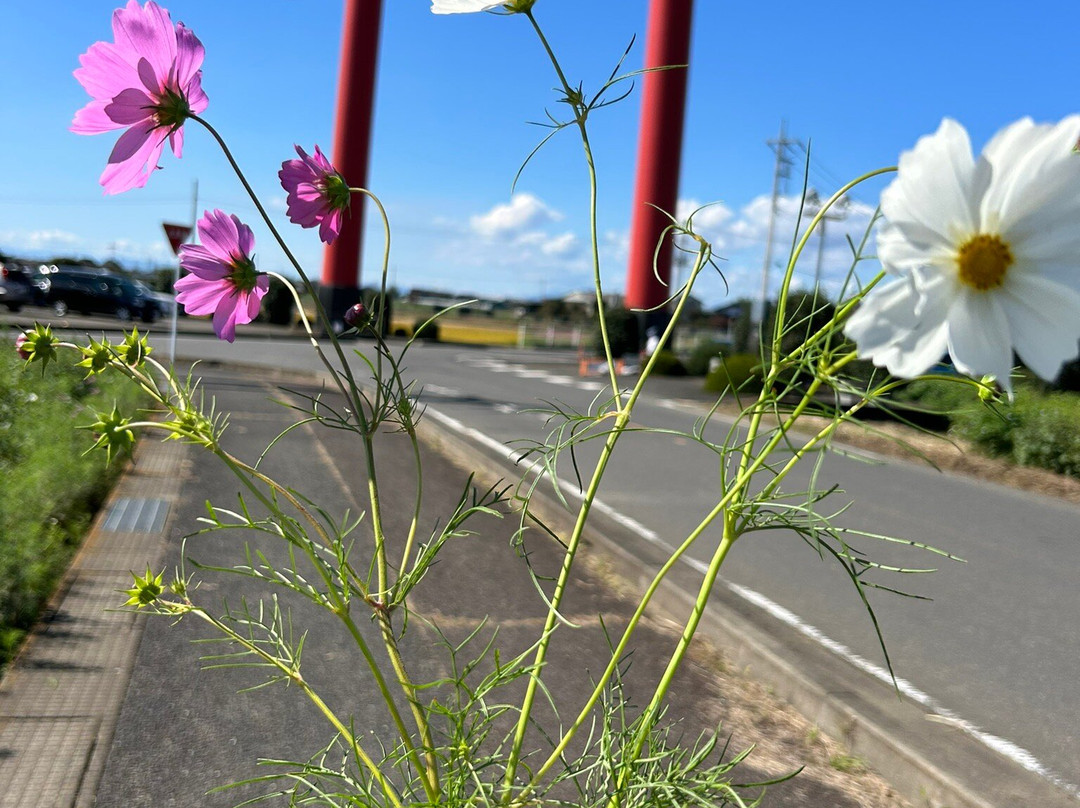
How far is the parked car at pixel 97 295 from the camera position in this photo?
33.2 meters

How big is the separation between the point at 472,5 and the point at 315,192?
31cm

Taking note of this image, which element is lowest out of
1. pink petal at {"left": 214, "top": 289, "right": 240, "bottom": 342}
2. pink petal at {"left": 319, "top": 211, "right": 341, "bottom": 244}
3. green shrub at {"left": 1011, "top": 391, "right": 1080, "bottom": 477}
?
green shrub at {"left": 1011, "top": 391, "right": 1080, "bottom": 477}

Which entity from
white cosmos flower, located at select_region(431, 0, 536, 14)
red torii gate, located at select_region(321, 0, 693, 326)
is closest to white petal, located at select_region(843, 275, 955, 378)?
white cosmos flower, located at select_region(431, 0, 536, 14)

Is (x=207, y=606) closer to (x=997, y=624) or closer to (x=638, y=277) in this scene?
(x=997, y=624)

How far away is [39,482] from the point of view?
5.77m

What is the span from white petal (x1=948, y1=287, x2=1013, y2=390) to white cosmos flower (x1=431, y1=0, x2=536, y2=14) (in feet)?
2.05

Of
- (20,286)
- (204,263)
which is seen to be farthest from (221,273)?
(20,286)

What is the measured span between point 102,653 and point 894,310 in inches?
166

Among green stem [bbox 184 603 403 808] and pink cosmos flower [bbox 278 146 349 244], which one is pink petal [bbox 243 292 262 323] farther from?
green stem [bbox 184 603 403 808]

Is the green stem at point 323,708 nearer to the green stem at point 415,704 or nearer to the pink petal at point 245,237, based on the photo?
the green stem at point 415,704

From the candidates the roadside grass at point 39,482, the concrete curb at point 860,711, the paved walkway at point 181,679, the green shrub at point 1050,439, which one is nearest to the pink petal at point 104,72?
the paved walkway at point 181,679

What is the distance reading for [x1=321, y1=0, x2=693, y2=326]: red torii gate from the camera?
2948 cm

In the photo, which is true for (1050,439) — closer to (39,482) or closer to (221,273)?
(39,482)

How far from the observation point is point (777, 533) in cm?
A: 809
